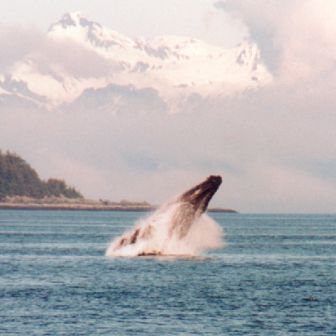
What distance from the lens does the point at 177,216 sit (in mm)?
93125

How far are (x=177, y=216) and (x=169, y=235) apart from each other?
2223 mm

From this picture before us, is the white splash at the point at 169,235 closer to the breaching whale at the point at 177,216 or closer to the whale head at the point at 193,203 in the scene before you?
the breaching whale at the point at 177,216

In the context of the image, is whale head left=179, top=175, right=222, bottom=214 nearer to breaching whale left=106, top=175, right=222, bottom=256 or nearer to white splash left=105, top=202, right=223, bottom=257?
breaching whale left=106, top=175, right=222, bottom=256

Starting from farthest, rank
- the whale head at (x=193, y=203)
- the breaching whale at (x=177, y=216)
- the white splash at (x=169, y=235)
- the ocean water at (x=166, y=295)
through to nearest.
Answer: the white splash at (x=169, y=235), the breaching whale at (x=177, y=216), the whale head at (x=193, y=203), the ocean water at (x=166, y=295)

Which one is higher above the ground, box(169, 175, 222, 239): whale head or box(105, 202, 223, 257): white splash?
box(169, 175, 222, 239): whale head

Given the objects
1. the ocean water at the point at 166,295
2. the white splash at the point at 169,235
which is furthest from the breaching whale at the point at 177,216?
the ocean water at the point at 166,295

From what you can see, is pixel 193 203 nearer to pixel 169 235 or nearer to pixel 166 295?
pixel 169 235

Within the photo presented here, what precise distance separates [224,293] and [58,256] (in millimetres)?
37629

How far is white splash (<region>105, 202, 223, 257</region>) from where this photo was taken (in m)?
93.7

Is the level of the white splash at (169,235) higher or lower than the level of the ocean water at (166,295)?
higher

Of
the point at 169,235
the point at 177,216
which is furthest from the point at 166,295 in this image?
the point at 169,235

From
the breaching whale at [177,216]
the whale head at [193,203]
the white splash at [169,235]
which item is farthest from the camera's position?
the white splash at [169,235]

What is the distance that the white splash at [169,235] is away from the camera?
9369 cm

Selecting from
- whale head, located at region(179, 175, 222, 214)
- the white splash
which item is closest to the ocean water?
the white splash
